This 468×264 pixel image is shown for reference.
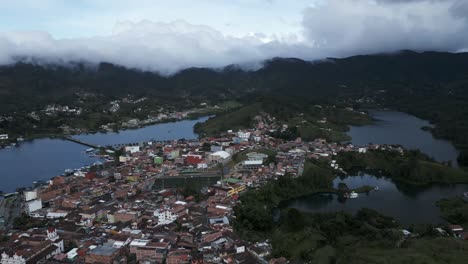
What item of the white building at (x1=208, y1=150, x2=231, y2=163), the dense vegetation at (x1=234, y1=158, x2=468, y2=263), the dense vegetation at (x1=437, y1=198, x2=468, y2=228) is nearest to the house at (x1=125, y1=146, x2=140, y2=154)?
the white building at (x1=208, y1=150, x2=231, y2=163)

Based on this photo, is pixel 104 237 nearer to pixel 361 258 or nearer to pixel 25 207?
pixel 25 207

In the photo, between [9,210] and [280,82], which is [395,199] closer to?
[9,210]

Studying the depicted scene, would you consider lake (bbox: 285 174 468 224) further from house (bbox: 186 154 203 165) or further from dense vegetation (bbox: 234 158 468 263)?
house (bbox: 186 154 203 165)

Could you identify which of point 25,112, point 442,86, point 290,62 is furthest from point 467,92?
point 25,112

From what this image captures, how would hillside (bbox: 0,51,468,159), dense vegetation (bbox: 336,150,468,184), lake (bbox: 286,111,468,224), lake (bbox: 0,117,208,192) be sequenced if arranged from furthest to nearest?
hillside (bbox: 0,51,468,159) < lake (bbox: 0,117,208,192) < dense vegetation (bbox: 336,150,468,184) < lake (bbox: 286,111,468,224)

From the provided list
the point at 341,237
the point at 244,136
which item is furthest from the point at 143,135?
the point at 341,237

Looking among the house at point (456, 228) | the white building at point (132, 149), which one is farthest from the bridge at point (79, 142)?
the house at point (456, 228)
